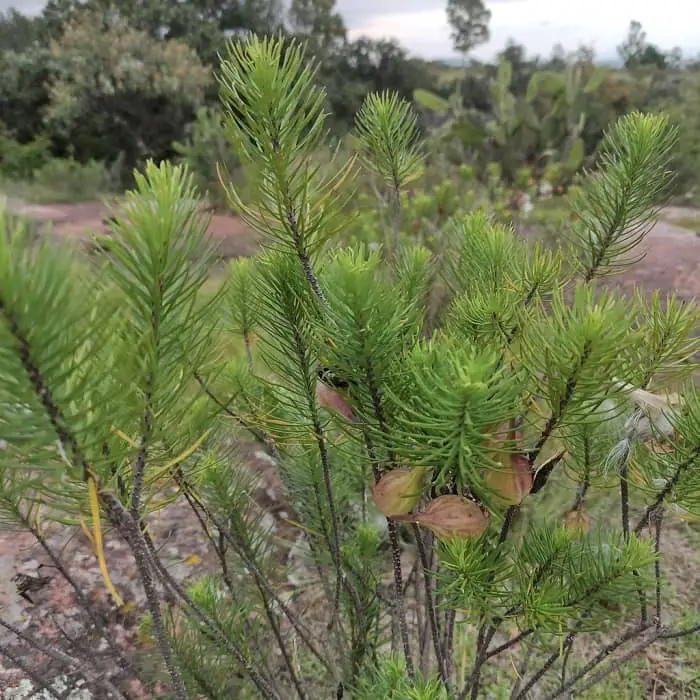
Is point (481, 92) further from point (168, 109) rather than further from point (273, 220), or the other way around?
point (273, 220)

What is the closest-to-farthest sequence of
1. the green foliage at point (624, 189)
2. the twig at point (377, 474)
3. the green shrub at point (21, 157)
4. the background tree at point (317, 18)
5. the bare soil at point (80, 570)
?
1. the twig at point (377, 474)
2. the green foliage at point (624, 189)
3. the bare soil at point (80, 570)
4. the green shrub at point (21, 157)
5. the background tree at point (317, 18)

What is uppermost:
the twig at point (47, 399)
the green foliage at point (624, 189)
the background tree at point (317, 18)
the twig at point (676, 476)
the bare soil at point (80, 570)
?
the background tree at point (317, 18)

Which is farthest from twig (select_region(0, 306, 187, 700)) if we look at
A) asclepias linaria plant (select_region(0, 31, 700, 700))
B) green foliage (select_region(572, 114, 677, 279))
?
green foliage (select_region(572, 114, 677, 279))

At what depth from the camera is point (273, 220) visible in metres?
0.35

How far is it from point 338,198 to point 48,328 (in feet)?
0.64

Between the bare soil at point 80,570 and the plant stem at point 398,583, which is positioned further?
the bare soil at point 80,570

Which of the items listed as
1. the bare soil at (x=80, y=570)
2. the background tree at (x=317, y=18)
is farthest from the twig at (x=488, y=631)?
the background tree at (x=317, y=18)

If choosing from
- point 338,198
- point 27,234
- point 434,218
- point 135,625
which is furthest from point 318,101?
point 434,218

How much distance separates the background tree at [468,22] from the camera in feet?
50.6

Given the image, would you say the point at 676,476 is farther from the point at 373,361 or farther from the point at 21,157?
the point at 21,157

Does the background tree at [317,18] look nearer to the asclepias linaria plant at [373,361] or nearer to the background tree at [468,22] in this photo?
the background tree at [468,22]

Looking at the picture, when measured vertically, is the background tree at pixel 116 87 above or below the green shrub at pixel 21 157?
above

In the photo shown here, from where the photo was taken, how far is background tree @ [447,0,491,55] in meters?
15.4

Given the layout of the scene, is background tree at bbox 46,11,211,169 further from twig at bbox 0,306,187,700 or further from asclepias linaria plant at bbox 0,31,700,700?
twig at bbox 0,306,187,700
